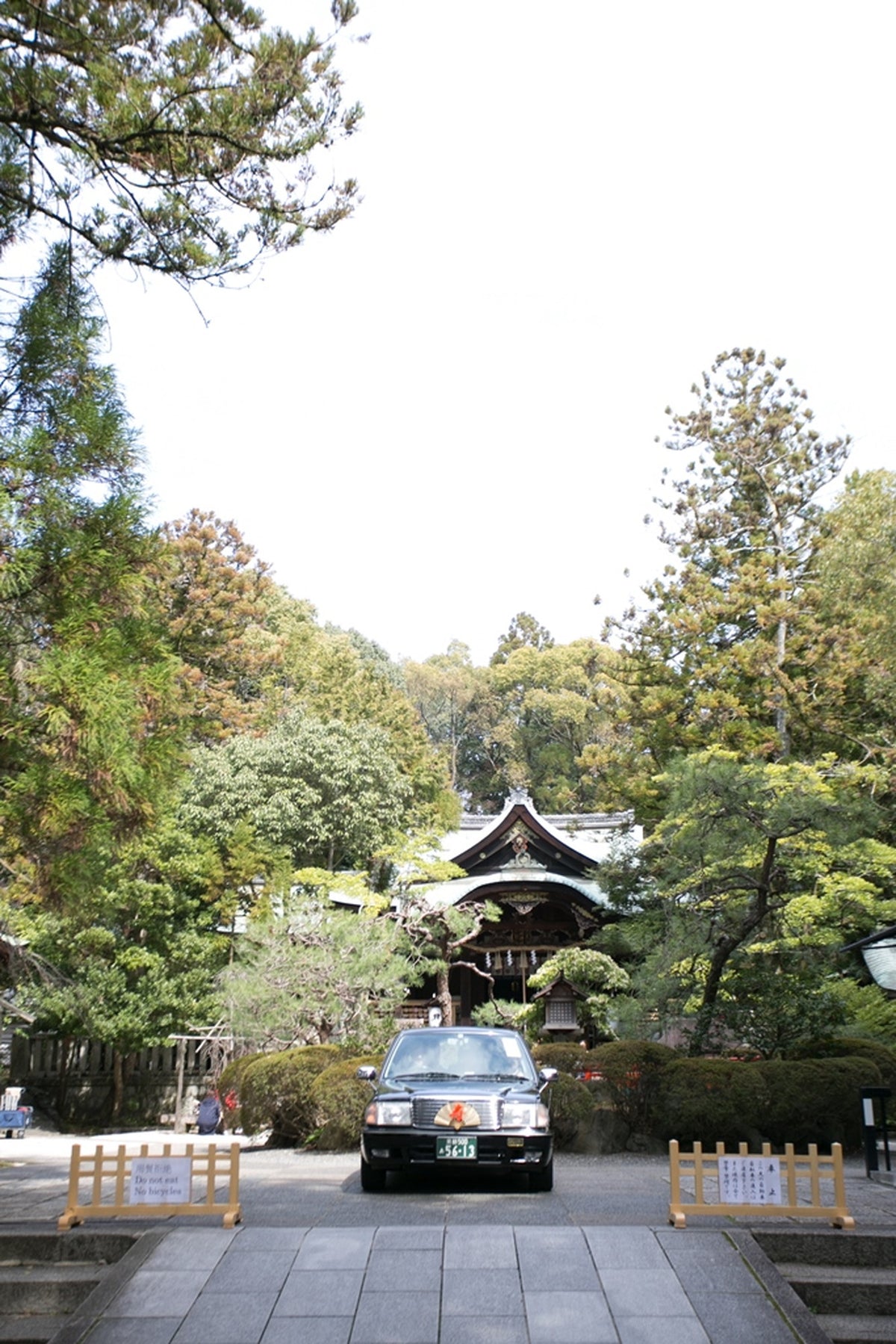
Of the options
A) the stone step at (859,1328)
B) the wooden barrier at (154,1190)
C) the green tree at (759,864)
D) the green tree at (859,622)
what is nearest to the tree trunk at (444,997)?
the green tree at (759,864)

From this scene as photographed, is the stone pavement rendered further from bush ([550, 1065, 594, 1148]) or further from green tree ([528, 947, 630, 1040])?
green tree ([528, 947, 630, 1040])

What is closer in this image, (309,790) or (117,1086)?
(117,1086)

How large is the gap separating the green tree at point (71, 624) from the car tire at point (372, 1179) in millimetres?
3198

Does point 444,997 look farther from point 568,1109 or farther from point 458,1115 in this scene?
point 458,1115

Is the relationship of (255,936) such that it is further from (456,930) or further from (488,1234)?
(488,1234)

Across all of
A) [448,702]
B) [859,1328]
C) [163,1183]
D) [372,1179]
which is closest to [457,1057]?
[372,1179]

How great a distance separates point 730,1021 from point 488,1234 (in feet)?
30.3

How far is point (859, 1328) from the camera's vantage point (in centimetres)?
646

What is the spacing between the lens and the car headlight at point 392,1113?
8.89 m

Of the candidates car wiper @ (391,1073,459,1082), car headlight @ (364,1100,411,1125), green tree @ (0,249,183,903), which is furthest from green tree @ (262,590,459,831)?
green tree @ (0,249,183,903)

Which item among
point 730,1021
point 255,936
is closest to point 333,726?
point 255,936

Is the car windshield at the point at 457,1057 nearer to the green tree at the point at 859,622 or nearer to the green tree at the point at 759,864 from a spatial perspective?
the green tree at the point at 759,864

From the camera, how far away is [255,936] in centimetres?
1950

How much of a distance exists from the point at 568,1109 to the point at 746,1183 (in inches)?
233
